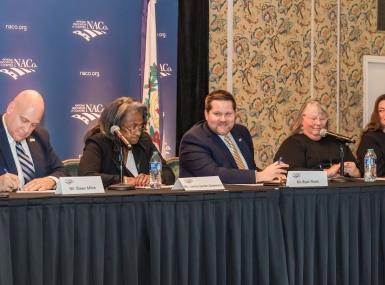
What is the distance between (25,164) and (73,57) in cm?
205

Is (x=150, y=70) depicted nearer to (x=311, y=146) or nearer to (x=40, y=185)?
(x=311, y=146)

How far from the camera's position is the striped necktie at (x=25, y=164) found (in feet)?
11.6

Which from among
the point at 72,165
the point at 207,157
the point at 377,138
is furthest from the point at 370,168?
the point at 72,165

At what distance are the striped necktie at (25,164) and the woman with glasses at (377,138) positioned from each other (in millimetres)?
2365

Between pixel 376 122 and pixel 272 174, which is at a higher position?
pixel 376 122

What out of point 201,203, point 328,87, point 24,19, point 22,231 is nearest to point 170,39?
point 24,19

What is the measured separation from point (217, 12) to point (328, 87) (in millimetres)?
1497

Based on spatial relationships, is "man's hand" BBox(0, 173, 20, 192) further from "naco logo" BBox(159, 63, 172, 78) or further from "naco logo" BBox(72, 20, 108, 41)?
"naco logo" BBox(159, 63, 172, 78)

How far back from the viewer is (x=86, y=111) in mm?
5461

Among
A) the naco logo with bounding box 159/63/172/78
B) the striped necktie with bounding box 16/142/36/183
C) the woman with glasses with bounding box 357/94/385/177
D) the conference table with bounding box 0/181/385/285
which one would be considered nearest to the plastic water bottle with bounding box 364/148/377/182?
the conference table with bounding box 0/181/385/285

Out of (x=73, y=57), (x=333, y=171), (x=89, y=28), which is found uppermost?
(x=89, y=28)

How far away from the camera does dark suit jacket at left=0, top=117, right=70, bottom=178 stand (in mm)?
3441

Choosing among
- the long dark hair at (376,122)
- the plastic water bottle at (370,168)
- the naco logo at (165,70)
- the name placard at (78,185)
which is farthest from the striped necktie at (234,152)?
the naco logo at (165,70)

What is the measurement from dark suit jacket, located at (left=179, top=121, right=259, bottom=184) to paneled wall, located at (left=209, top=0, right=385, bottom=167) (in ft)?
6.86
